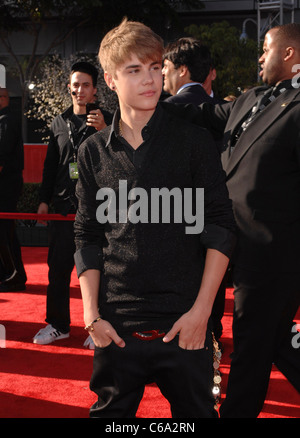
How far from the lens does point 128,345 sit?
85.8 inches

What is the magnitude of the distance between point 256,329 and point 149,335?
97 cm

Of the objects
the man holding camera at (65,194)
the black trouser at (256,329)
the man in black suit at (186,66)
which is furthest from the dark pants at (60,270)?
the black trouser at (256,329)

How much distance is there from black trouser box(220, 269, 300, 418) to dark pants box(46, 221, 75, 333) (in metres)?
2.17

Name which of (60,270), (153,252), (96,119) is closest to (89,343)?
(60,270)

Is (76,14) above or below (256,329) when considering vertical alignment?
above

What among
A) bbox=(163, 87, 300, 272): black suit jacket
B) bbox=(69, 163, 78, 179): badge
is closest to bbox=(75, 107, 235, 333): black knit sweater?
bbox=(163, 87, 300, 272): black suit jacket

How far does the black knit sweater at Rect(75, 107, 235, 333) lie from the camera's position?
2.16 meters

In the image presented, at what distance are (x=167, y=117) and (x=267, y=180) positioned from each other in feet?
2.50

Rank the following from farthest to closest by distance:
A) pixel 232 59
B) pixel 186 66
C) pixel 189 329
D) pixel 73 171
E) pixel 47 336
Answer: pixel 232 59 < pixel 47 336 < pixel 73 171 < pixel 186 66 < pixel 189 329

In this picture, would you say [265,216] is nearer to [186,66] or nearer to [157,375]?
[157,375]

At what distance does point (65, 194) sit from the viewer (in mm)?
5000

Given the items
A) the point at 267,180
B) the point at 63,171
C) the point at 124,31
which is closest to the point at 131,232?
the point at 124,31

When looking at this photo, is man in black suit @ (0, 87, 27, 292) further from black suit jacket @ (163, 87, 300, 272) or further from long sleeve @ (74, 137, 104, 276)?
long sleeve @ (74, 137, 104, 276)

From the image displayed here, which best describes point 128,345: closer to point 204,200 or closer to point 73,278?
point 204,200
